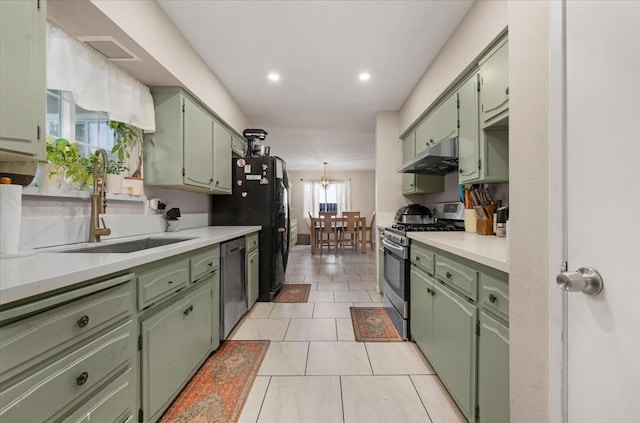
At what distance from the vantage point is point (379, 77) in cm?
285

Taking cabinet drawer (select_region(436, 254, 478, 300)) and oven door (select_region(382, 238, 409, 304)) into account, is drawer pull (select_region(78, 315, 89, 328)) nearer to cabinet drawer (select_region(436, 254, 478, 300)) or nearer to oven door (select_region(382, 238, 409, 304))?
cabinet drawer (select_region(436, 254, 478, 300))

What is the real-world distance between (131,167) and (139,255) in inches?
53.4

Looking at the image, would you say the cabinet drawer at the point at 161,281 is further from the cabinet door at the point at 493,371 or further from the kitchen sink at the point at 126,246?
the cabinet door at the point at 493,371

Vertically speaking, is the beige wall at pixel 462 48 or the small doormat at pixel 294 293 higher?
the beige wall at pixel 462 48

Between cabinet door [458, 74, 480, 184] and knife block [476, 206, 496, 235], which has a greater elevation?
cabinet door [458, 74, 480, 184]

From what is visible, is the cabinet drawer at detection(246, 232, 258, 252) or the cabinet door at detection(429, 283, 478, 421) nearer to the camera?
the cabinet door at detection(429, 283, 478, 421)

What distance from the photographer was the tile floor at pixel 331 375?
145 centimetres

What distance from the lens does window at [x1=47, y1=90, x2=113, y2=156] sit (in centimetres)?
165

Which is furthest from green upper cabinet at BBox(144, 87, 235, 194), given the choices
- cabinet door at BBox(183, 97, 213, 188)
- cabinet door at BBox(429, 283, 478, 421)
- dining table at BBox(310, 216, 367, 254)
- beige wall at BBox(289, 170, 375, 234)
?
beige wall at BBox(289, 170, 375, 234)

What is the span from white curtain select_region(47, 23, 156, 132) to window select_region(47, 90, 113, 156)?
5.5 inches

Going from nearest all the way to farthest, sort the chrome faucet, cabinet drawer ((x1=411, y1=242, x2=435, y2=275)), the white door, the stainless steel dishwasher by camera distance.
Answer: the white door
the chrome faucet
cabinet drawer ((x1=411, y1=242, x2=435, y2=275))
the stainless steel dishwasher

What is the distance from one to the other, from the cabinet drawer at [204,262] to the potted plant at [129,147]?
0.80 m

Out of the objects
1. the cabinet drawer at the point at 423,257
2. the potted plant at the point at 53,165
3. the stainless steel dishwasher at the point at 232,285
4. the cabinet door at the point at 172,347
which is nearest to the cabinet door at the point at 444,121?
the cabinet drawer at the point at 423,257

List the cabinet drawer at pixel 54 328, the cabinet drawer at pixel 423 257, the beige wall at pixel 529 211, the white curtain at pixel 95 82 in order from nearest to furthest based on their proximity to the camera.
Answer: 1. the cabinet drawer at pixel 54 328
2. the beige wall at pixel 529 211
3. the white curtain at pixel 95 82
4. the cabinet drawer at pixel 423 257
